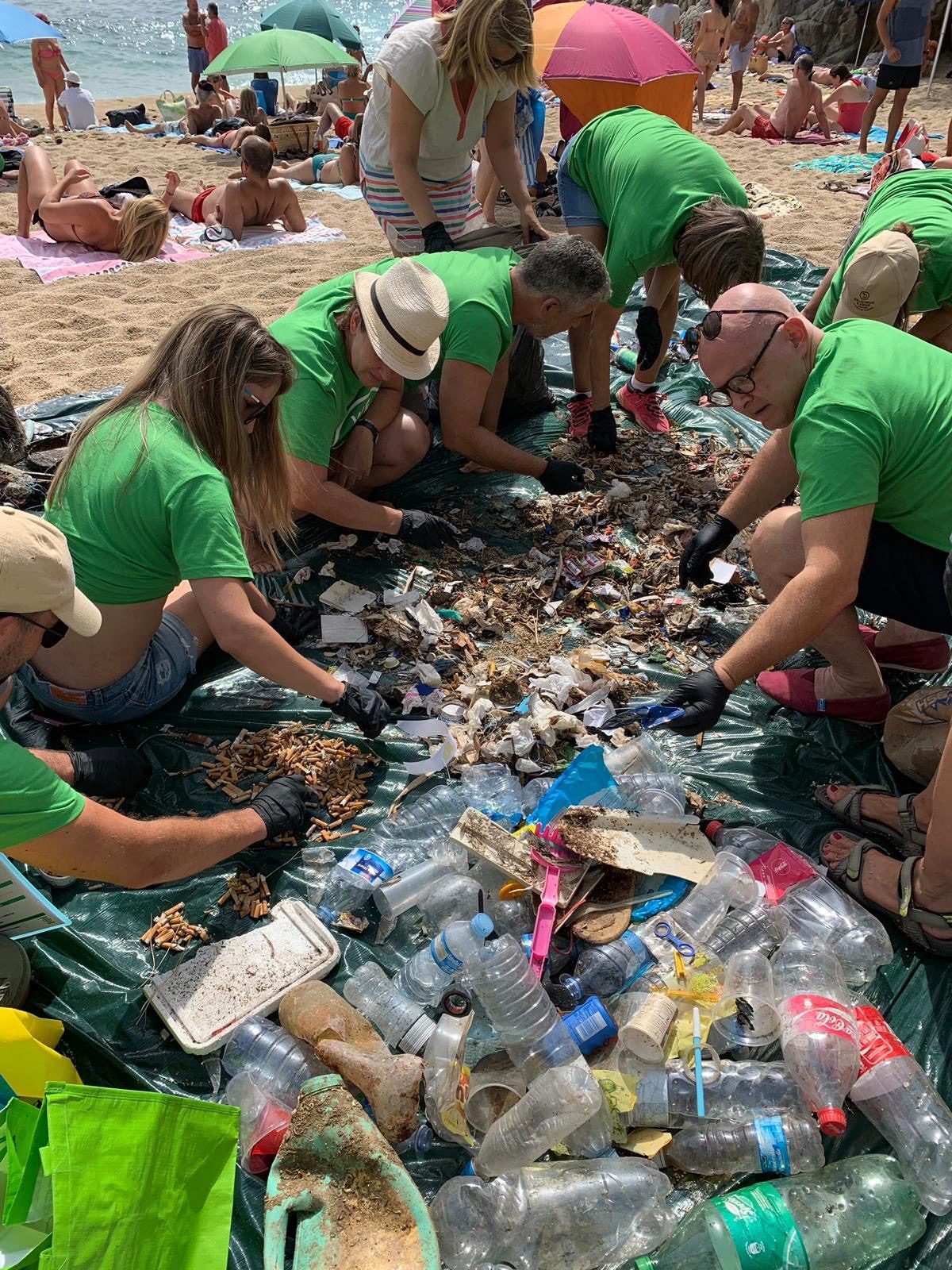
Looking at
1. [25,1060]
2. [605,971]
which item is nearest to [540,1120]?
[605,971]

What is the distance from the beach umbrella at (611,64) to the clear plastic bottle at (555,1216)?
7163mm

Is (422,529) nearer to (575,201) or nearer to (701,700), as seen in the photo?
(701,700)

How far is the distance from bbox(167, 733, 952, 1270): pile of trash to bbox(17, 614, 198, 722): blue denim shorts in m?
0.92

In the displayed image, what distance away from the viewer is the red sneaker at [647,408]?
5.08 meters

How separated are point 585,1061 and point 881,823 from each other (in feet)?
4.19

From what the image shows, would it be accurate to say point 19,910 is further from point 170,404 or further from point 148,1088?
point 170,404

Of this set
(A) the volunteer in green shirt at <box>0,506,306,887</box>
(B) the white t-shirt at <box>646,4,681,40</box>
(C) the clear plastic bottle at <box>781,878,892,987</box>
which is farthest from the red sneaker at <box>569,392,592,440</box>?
(B) the white t-shirt at <box>646,4,681,40</box>

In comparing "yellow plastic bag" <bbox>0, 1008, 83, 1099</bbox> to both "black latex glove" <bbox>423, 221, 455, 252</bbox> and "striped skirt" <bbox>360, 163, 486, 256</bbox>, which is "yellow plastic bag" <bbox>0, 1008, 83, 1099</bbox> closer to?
"black latex glove" <bbox>423, 221, 455, 252</bbox>

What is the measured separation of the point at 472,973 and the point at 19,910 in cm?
109

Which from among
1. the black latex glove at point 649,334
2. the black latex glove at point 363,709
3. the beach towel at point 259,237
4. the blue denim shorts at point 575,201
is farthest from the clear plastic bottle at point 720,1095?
the beach towel at point 259,237

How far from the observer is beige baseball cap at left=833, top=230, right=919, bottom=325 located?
11.3 feet

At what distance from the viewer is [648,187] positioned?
168 inches

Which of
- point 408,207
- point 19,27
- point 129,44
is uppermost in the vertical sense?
point 129,44

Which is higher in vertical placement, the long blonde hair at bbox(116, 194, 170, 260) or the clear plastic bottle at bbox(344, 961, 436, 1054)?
the long blonde hair at bbox(116, 194, 170, 260)
